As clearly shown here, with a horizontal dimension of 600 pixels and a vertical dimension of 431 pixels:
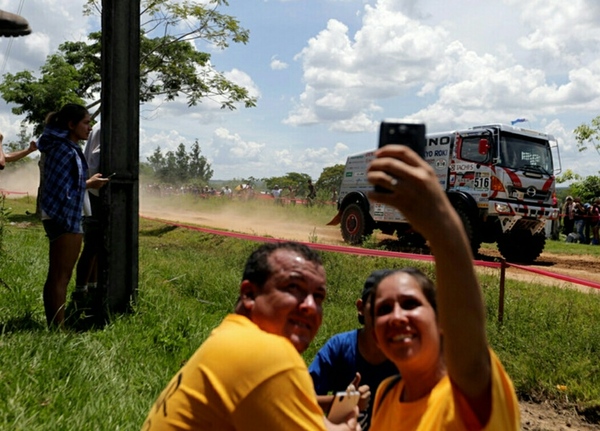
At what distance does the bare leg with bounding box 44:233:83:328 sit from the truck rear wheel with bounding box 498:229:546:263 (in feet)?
35.9

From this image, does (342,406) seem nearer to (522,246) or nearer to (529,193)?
(529,193)

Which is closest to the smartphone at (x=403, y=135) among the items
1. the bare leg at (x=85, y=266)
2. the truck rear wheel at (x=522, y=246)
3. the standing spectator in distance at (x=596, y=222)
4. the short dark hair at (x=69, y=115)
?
the short dark hair at (x=69, y=115)

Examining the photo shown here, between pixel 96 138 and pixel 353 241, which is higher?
pixel 96 138

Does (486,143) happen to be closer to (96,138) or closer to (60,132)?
(96,138)

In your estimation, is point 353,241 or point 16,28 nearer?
point 16,28

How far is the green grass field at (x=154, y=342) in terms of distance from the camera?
3576mm

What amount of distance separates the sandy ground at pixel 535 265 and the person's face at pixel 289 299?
3.42 meters

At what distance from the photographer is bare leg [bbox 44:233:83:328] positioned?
4801 millimetres

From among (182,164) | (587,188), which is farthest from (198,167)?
(587,188)

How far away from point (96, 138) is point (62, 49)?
54.6 feet

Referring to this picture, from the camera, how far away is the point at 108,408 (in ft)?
11.7

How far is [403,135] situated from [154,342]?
4191mm

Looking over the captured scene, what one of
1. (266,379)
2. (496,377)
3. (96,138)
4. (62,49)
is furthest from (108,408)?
(62,49)

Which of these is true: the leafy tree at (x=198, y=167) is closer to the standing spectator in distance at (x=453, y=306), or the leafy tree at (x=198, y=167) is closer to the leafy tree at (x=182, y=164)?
the leafy tree at (x=182, y=164)
